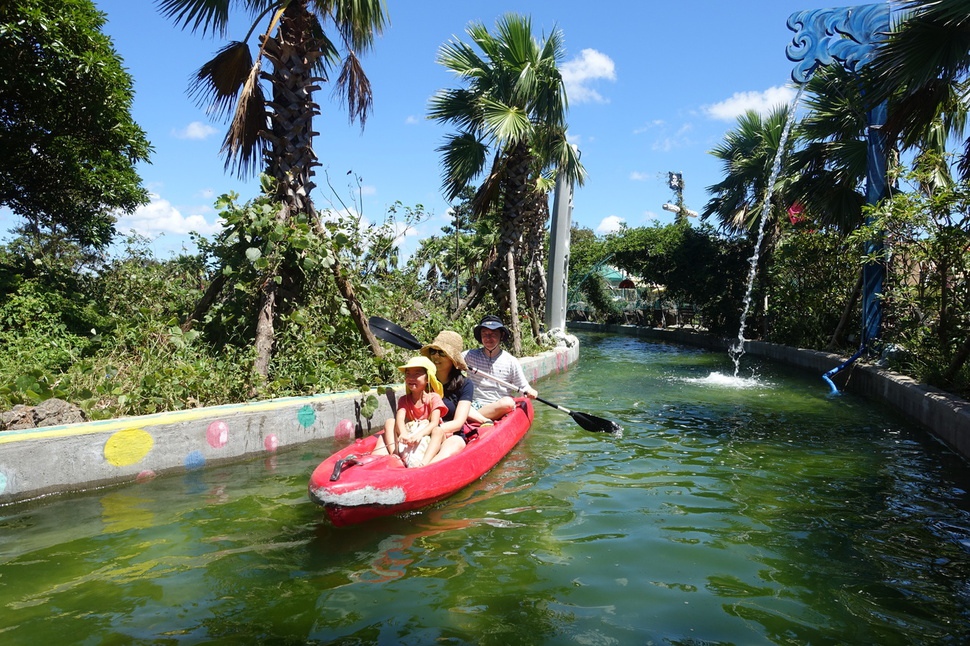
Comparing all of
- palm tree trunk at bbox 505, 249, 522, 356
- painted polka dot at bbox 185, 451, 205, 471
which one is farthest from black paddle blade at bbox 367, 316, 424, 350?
palm tree trunk at bbox 505, 249, 522, 356

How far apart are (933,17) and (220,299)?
28.7 ft

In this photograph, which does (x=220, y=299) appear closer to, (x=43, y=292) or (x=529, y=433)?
(x=43, y=292)

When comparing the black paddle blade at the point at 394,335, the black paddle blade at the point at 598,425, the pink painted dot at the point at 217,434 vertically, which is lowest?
the black paddle blade at the point at 598,425

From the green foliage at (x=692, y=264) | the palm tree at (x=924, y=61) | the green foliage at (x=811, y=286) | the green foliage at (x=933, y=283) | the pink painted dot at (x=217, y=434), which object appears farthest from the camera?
the green foliage at (x=692, y=264)

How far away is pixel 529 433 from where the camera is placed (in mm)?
8469

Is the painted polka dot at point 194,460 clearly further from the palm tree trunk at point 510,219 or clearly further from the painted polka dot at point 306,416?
the palm tree trunk at point 510,219

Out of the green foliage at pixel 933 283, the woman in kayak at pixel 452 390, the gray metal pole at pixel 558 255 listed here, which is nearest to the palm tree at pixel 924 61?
the green foliage at pixel 933 283

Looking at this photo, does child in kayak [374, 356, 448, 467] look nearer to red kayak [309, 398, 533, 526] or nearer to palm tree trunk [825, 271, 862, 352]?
red kayak [309, 398, 533, 526]

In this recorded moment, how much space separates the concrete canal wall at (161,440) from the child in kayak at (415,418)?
182 centimetres

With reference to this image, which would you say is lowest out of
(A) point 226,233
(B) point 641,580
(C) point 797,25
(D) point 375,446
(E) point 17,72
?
(B) point 641,580

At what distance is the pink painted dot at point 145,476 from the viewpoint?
→ 589 centimetres

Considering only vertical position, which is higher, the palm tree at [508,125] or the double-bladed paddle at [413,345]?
the palm tree at [508,125]

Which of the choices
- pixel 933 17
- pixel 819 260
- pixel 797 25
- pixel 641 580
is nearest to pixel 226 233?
pixel 641 580

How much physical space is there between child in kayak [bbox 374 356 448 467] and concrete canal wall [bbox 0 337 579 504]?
1.82m
